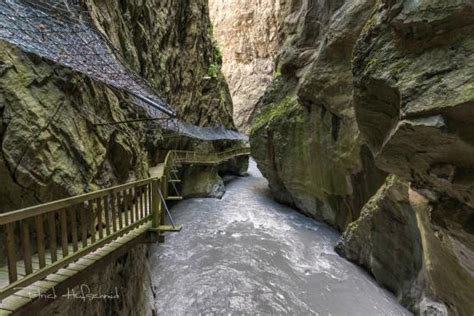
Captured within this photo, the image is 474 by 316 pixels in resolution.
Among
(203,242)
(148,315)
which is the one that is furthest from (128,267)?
(203,242)

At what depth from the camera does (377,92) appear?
13.9ft

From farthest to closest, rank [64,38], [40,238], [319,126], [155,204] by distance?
[319,126] < [155,204] < [64,38] < [40,238]

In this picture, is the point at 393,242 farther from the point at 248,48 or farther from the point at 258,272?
the point at 248,48

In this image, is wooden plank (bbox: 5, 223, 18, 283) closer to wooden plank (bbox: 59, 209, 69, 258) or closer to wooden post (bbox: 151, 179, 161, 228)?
wooden plank (bbox: 59, 209, 69, 258)

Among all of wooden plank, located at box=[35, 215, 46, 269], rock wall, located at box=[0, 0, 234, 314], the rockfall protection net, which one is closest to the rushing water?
rock wall, located at box=[0, 0, 234, 314]

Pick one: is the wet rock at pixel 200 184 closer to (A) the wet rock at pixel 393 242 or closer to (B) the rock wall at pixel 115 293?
(B) the rock wall at pixel 115 293

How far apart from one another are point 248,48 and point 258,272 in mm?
40848

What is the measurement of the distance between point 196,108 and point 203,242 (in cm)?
1174

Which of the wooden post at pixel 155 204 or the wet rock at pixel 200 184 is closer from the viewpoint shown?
the wooden post at pixel 155 204

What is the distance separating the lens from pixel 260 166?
708 inches

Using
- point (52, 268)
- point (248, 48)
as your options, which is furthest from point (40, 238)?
point (248, 48)

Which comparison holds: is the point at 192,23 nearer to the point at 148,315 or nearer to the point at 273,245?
the point at 273,245

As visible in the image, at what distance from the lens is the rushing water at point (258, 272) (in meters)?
7.65

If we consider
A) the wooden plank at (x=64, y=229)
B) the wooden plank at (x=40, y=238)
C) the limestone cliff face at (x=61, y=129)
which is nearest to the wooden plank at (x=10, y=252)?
the wooden plank at (x=40, y=238)
